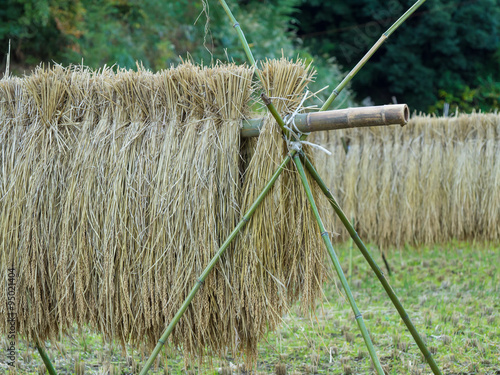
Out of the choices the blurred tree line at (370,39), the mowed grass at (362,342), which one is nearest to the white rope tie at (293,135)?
the mowed grass at (362,342)

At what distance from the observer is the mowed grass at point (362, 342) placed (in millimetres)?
3203

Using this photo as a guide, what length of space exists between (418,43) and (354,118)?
12386mm

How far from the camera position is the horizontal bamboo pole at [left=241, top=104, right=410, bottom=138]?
6.36 ft

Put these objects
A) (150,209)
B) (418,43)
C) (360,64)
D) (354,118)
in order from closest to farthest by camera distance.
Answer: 1. (354,118)
2. (360,64)
3. (150,209)
4. (418,43)

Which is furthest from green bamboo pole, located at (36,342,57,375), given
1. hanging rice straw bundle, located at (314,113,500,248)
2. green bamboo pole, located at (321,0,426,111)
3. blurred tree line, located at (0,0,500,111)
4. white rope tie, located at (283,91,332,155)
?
blurred tree line, located at (0,0,500,111)

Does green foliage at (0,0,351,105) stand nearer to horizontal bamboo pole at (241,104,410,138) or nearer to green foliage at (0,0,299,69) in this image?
green foliage at (0,0,299,69)

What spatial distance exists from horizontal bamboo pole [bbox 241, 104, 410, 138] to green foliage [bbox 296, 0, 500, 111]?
1127 centimetres

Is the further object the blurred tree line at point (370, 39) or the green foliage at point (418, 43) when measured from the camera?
the green foliage at point (418, 43)

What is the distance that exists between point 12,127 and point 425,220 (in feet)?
11.4

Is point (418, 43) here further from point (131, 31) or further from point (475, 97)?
point (131, 31)

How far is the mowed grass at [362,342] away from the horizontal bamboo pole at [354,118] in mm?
674

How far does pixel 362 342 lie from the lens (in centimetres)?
374

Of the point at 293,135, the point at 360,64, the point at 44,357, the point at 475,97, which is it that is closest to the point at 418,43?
the point at 475,97

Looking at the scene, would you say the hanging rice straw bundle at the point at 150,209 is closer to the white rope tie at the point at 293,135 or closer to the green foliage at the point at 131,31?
the white rope tie at the point at 293,135
